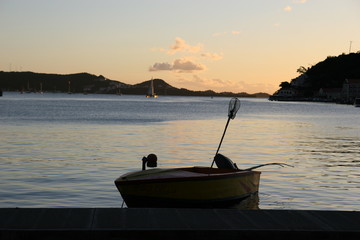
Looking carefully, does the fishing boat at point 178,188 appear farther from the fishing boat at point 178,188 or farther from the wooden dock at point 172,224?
the wooden dock at point 172,224

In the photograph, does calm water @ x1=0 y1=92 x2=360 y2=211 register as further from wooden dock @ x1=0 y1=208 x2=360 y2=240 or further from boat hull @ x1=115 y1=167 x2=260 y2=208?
wooden dock @ x1=0 y1=208 x2=360 y2=240

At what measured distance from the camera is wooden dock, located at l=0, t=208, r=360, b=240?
385 inches

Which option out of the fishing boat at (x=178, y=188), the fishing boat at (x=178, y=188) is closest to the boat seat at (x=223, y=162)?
the fishing boat at (x=178, y=188)

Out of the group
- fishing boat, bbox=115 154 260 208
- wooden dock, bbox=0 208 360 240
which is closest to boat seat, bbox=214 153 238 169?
fishing boat, bbox=115 154 260 208

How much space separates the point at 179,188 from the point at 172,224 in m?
5.49

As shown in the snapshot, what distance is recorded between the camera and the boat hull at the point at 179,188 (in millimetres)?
15492

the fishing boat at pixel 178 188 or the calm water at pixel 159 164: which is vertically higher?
the fishing boat at pixel 178 188

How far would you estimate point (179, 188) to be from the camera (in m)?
15.8

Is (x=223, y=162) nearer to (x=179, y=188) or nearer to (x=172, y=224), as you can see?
(x=179, y=188)

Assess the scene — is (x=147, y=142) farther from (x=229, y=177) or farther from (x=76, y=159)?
(x=229, y=177)

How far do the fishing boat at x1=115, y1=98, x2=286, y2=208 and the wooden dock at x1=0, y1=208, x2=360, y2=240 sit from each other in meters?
3.94

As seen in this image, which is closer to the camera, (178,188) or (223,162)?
(178,188)

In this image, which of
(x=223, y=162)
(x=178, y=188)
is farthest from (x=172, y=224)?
(x=223, y=162)

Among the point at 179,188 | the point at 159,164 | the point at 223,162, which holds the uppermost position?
the point at 223,162
